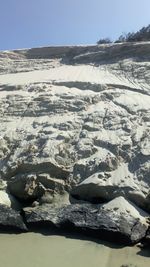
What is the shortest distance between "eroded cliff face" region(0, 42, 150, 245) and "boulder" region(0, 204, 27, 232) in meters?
1.11

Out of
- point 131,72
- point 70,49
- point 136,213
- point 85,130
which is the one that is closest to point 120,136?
point 85,130

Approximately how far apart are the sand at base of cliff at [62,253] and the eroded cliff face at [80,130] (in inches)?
73.4

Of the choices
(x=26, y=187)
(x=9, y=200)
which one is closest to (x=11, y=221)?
(x=9, y=200)

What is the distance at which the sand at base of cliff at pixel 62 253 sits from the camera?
28.1ft

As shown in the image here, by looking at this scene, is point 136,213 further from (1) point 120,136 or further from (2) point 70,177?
(1) point 120,136

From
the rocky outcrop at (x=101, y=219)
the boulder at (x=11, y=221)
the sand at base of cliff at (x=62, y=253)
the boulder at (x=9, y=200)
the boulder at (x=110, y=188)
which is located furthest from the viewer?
the boulder at (x=9, y=200)

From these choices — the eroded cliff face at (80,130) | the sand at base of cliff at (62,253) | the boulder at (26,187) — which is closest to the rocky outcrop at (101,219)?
the sand at base of cliff at (62,253)

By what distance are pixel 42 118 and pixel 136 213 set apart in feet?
18.9

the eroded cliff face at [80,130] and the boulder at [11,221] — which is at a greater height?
the eroded cliff face at [80,130]

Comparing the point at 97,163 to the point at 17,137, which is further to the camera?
the point at 17,137

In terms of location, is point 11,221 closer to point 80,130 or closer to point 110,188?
point 110,188

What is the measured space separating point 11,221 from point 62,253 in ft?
5.71

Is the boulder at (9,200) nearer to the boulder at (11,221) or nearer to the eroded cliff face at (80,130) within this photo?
the eroded cliff face at (80,130)

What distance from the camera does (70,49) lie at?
940 inches
